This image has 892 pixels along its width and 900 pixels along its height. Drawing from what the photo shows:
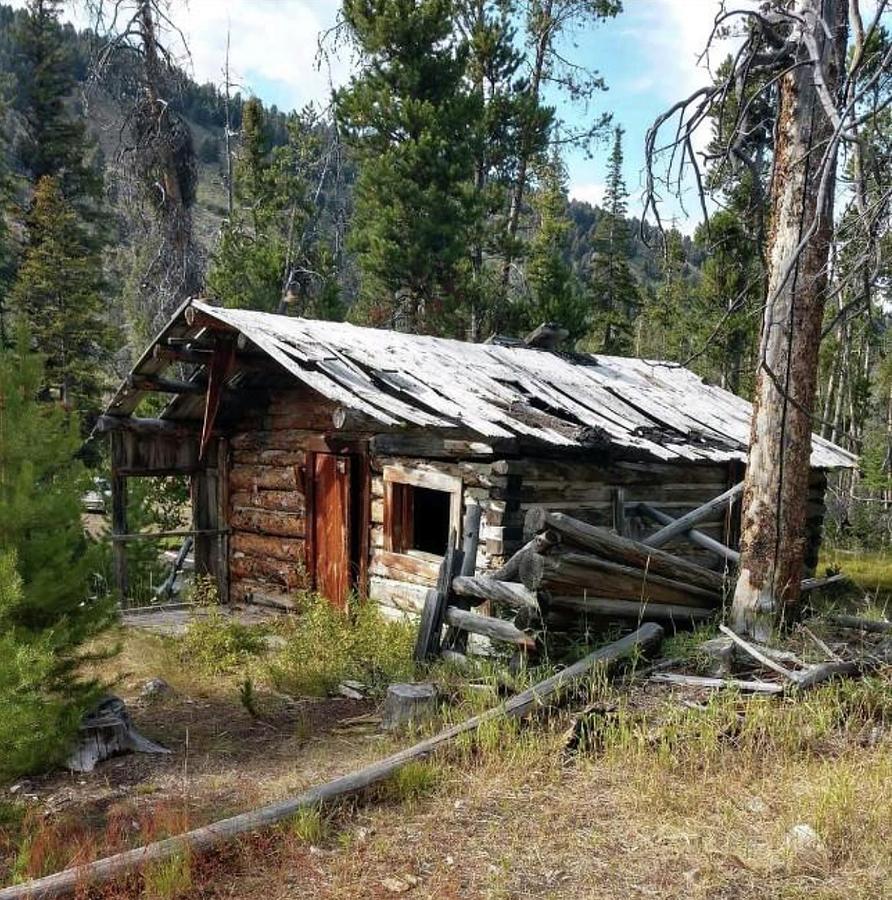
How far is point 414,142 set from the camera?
20578mm

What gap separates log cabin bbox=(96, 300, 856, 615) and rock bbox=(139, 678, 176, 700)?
119 inches

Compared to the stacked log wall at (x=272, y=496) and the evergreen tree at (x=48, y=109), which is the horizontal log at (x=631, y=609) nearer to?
the stacked log wall at (x=272, y=496)

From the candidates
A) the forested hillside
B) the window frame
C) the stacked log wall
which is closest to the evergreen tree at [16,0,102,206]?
the forested hillside

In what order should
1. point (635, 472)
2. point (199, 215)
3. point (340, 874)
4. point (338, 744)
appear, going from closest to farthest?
point (340, 874), point (338, 744), point (635, 472), point (199, 215)

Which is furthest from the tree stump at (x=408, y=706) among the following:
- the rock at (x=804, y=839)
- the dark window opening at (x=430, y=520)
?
the dark window opening at (x=430, y=520)

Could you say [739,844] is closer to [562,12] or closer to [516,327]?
[516,327]

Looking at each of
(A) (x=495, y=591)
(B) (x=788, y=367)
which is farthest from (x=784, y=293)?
(A) (x=495, y=591)

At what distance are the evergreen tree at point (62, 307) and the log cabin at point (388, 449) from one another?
13.3 metres

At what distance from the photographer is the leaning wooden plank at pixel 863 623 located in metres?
7.16

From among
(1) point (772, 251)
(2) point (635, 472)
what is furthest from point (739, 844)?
(2) point (635, 472)

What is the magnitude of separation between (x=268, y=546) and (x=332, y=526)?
155 cm

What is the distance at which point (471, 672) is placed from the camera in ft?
23.2

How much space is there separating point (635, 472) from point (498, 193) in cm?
1295

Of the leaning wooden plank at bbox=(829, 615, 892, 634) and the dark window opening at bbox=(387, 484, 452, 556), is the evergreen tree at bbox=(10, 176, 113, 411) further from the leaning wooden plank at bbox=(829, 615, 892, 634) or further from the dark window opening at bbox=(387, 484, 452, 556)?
the leaning wooden plank at bbox=(829, 615, 892, 634)
